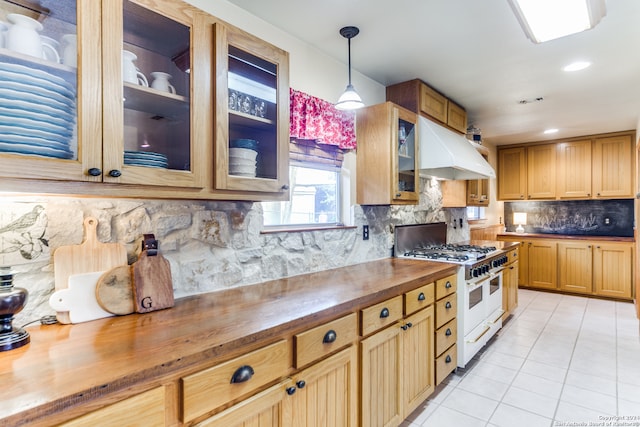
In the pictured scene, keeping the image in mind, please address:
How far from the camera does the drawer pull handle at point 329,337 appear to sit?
1.46 metres

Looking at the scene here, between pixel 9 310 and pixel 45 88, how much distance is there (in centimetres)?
69

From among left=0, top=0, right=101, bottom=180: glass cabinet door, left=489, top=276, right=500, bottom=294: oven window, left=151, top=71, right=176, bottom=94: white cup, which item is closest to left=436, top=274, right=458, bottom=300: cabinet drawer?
left=489, top=276, right=500, bottom=294: oven window

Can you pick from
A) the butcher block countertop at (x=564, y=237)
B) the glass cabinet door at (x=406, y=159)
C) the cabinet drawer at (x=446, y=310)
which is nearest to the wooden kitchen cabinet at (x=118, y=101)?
the glass cabinet door at (x=406, y=159)

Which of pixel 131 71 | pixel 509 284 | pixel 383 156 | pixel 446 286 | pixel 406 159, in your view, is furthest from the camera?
pixel 509 284

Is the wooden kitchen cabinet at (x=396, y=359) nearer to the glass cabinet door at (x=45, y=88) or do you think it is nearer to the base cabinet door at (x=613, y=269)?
the glass cabinet door at (x=45, y=88)

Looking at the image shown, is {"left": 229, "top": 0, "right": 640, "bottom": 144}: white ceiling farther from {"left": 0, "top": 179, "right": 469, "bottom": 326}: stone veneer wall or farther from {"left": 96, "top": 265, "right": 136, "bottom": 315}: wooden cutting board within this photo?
{"left": 96, "top": 265, "right": 136, "bottom": 315}: wooden cutting board

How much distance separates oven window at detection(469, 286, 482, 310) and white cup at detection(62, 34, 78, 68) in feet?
9.16

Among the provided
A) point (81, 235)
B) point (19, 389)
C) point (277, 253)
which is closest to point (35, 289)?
point (81, 235)

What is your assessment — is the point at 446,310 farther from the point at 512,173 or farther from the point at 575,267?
the point at 512,173

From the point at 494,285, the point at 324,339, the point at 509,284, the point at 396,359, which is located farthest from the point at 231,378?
the point at 509,284

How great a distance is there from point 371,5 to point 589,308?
485 centimetres

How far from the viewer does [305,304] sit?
154 centimetres

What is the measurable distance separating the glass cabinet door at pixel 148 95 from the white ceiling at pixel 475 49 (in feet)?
2.43

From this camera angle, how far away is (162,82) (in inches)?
52.7
